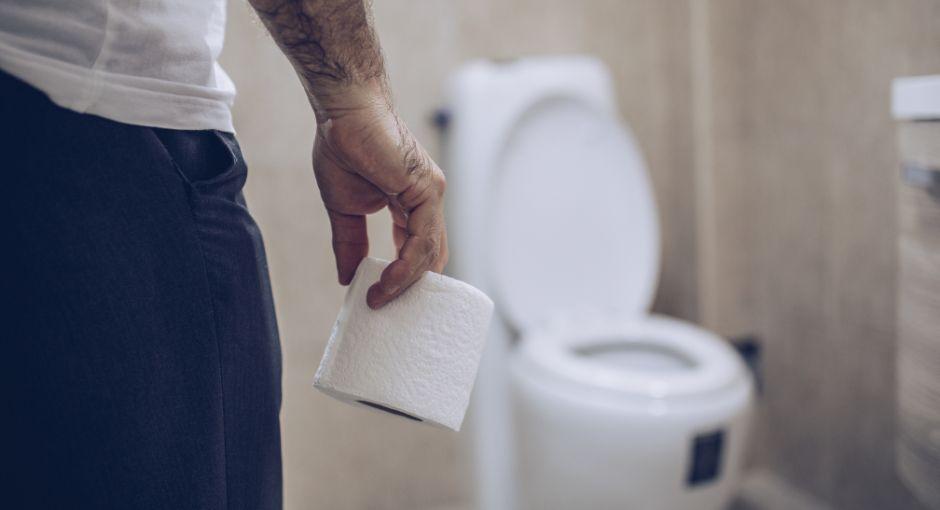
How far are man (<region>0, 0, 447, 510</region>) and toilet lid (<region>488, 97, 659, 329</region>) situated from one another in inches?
27.5

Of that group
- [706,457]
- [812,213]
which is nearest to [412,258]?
[706,457]

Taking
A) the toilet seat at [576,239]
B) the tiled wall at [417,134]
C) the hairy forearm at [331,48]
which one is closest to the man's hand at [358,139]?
the hairy forearm at [331,48]

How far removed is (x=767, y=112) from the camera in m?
1.33

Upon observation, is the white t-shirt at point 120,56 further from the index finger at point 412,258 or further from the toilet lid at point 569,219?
the toilet lid at point 569,219

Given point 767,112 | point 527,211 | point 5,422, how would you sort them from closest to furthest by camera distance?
→ 1. point 5,422
2. point 527,211
3. point 767,112

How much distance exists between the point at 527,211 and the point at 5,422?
905mm

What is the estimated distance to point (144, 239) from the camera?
1.28 feet

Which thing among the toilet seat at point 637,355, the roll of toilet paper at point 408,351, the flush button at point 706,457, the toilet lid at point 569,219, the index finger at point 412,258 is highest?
the index finger at point 412,258

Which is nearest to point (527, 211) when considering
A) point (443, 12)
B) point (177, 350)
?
point (443, 12)

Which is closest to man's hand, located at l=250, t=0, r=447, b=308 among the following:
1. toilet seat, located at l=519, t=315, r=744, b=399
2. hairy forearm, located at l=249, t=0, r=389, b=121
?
hairy forearm, located at l=249, t=0, r=389, b=121

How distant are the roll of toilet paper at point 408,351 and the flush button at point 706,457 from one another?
52 centimetres

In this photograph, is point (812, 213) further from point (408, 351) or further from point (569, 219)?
point (408, 351)

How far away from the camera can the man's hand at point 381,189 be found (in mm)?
456

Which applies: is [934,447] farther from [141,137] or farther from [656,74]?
[656,74]
